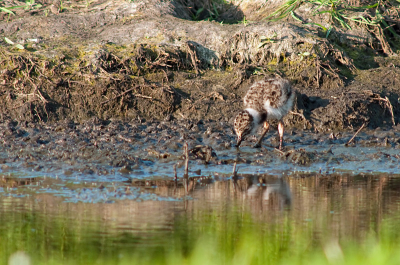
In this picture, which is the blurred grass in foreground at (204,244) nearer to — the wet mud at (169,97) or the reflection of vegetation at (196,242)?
the reflection of vegetation at (196,242)

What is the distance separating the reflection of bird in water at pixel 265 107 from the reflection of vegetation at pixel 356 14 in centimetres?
316

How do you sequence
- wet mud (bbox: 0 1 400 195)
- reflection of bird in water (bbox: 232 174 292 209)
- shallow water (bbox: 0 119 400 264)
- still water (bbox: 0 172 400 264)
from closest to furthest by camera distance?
1. still water (bbox: 0 172 400 264)
2. shallow water (bbox: 0 119 400 264)
3. reflection of bird in water (bbox: 232 174 292 209)
4. wet mud (bbox: 0 1 400 195)

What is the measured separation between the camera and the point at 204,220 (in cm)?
493

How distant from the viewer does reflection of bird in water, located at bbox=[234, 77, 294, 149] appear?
26.1ft

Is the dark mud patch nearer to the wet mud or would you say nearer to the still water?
the wet mud

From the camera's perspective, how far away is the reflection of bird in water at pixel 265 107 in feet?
26.1

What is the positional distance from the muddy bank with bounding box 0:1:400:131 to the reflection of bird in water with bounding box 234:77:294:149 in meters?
0.86

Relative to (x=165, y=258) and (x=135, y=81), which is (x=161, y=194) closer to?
(x=165, y=258)

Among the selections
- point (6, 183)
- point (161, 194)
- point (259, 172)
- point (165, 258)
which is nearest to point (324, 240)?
point (165, 258)

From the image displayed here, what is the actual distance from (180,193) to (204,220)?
1010 mm

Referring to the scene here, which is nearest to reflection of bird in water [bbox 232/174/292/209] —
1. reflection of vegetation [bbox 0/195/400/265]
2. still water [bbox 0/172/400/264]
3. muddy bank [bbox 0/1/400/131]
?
still water [bbox 0/172/400/264]

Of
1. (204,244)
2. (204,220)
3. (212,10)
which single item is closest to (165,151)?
(204,220)

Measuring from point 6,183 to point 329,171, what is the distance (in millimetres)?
4189

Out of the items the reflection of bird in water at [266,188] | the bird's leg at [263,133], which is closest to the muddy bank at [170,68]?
the bird's leg at [263,133]
